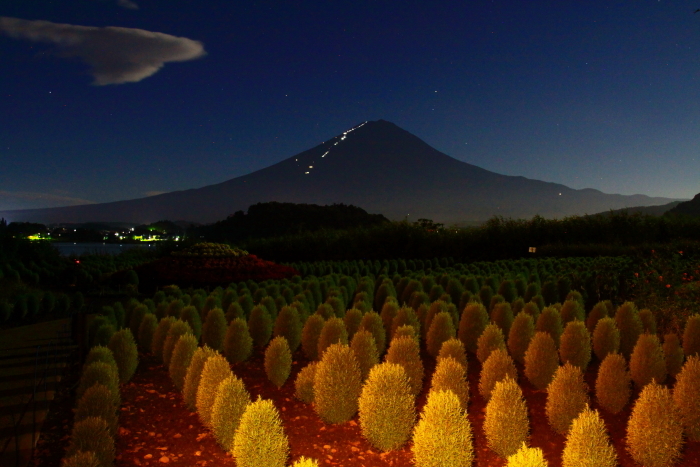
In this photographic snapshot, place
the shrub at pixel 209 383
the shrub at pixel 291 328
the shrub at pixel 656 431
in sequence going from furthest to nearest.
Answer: the shrub at pixel 291 328 < the shrub at pixel 209 383 < the shrub at pixel 656 431

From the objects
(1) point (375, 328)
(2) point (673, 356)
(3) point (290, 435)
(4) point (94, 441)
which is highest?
(1) point (375, 328)

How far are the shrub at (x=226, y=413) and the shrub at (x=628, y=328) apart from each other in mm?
4877

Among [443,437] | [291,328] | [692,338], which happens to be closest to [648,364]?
[692,338]

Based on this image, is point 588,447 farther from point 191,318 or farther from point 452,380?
point 191,318

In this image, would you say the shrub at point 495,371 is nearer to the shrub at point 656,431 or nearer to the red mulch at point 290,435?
the red mulch at point 290,435

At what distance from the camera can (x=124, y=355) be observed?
17.2 ft

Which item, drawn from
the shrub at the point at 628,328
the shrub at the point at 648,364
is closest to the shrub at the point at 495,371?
the shrub at the point at 648,364

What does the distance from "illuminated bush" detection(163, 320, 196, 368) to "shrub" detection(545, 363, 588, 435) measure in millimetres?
3573

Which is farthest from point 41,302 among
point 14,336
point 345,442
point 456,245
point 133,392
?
point 456,245

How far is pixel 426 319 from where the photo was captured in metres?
7.11

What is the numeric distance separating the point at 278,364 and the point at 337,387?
3.27ft

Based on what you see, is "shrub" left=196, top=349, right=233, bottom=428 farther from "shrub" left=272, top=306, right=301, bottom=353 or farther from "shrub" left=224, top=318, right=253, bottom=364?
"shrub" left=272, top=306, right=301, bottom=353

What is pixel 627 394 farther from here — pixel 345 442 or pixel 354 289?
pixel 354 289

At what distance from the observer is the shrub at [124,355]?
5.23 m
